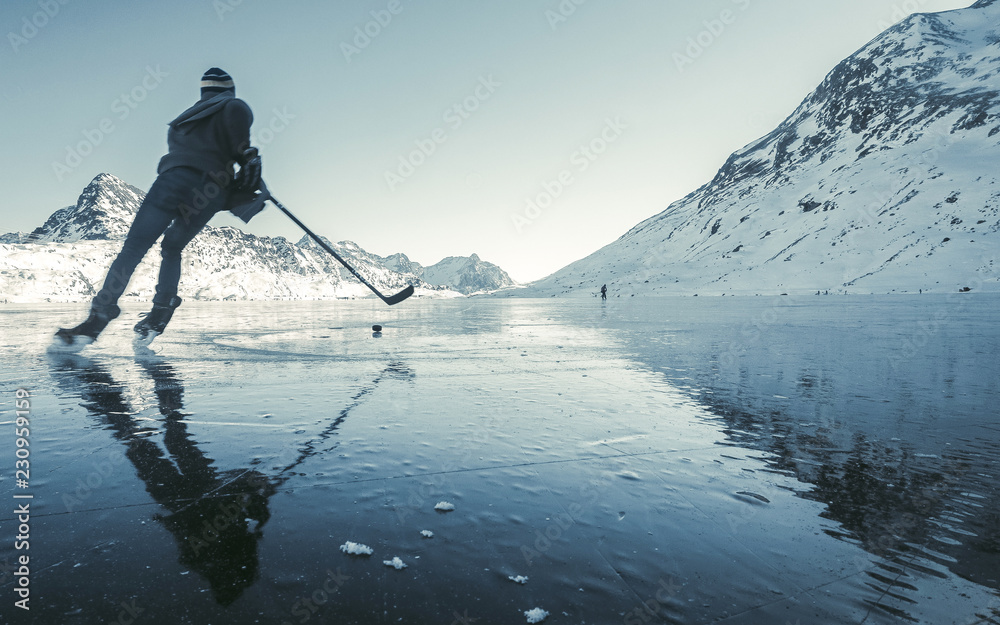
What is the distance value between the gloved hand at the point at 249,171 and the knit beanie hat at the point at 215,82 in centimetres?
107

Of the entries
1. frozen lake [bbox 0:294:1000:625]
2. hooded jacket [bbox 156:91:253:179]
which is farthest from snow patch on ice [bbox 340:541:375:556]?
hooded jacket [bbox 156:91:253:179]

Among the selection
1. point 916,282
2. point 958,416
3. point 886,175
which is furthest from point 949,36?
point 958,416

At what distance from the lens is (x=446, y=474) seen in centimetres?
318

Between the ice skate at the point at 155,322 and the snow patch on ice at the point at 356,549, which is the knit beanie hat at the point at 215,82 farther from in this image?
the snow patch on ice at the point at 356,549

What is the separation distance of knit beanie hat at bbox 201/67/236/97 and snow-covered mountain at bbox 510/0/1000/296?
90.6 m

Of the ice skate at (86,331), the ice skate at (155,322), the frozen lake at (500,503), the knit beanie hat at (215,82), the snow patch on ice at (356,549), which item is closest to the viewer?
the frozen lake at (500,503)

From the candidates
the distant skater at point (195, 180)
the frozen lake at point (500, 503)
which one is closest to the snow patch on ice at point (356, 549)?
the frozen lake at point (500, 503)

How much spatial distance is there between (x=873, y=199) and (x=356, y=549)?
482 feet

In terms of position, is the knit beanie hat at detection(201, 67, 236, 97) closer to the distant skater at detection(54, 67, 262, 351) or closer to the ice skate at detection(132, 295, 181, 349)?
the distant skater at detection(54, 67, 262, 351)

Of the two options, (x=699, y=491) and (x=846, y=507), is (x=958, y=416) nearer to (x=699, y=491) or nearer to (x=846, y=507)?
(x=846, y=507)

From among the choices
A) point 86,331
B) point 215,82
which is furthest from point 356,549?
point 86,331

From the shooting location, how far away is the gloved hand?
7.40 metres

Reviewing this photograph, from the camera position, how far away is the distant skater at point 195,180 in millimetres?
7043

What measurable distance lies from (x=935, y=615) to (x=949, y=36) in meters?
273
